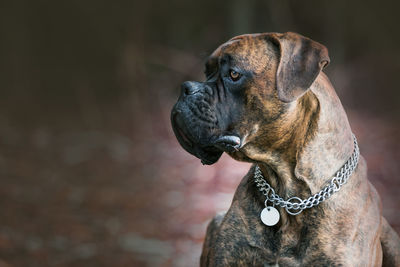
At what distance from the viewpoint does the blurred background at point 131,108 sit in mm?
5414

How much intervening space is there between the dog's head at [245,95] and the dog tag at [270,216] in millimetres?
331

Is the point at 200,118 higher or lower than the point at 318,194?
higher

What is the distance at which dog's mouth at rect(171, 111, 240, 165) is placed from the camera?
8.33 ft

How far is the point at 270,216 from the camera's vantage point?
8.82ft

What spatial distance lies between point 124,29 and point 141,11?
462 millimetres

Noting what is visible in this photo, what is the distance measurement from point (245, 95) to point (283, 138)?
0.27m

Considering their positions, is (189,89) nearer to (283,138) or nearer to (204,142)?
(204,142)

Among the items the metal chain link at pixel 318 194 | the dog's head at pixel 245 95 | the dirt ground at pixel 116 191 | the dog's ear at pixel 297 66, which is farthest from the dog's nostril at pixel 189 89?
the dirt ground at pixel 116 191

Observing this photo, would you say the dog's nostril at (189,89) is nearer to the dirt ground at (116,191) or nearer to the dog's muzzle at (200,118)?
the dog's muzzle at (200,118)

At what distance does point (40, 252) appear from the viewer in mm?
4719

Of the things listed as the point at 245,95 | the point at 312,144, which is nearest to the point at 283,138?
the point at 312,144

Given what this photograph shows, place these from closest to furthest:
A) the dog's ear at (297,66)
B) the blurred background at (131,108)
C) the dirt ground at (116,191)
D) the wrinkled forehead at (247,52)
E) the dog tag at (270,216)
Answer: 1. the dog's ear at (297,66)
2. the wrinkled forehead at (247,52)
3. the dog tag at (270,216)
4. the dirt ground at (116,191)
5. the blurred background at (131,108)

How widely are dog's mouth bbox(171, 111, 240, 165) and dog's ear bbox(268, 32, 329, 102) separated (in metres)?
0.31

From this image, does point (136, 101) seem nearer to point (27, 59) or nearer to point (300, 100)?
point (27, 59)
